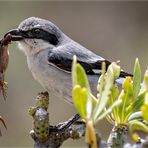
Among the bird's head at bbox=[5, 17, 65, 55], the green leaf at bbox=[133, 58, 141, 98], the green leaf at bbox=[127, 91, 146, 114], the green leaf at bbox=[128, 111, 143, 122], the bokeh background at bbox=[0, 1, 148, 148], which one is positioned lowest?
the bokeh background at bbox=[0, 1, 148, 148]

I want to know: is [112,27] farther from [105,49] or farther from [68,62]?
[68,62]

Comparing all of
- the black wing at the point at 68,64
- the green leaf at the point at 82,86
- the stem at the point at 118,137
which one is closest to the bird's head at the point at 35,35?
the black wing at the point at 68,64

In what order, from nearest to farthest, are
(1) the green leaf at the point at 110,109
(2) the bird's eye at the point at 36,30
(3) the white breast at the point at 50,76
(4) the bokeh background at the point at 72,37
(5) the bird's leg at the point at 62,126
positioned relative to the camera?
(1) the green leaf at the point at 110,109, (5) the bird's leg at the point at 62,126, (3) the white breast at the point at 50,76, (2) the bird's eye at the point at 36,30, (4) the bokeh background at the point at 72,37

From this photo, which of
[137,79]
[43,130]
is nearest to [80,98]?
[137,79]

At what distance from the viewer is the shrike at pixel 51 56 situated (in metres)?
2.93

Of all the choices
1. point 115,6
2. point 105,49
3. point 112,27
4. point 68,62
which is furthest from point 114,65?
point 115,6

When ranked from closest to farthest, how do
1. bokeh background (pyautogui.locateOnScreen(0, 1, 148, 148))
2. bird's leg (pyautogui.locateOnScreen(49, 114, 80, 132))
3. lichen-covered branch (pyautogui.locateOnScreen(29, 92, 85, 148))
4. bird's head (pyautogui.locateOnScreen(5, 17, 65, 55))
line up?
lichen-covered branch (pyautogui.locateOnScreen(29, 92, 85, 148))
bird's leg (pyautogui.locateOnScreen(49, 114, 80, 132))
bird's head (pyautogui.locateOnScreen(5, 17, 65, 55))
bokeh background (pyautogui.locateOnScreen(0, 1, 148, 148))

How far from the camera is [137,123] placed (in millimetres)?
695

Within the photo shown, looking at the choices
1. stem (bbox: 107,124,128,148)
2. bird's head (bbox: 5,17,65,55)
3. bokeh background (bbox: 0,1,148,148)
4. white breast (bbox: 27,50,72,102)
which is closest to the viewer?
stem (bbox: 107,124,128,148)

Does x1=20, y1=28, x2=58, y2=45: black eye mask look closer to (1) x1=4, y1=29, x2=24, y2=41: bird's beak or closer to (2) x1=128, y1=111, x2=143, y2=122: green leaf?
(1) x1=4, y1=29, x2=24, y2=41: bird's beak

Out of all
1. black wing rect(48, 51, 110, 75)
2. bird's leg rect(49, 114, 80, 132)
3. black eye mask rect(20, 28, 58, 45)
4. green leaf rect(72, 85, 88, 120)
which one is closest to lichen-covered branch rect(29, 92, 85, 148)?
bird's leg rect(49, 114, 80, 132)

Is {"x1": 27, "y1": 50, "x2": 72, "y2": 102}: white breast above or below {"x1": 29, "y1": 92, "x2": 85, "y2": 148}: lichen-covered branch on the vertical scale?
below

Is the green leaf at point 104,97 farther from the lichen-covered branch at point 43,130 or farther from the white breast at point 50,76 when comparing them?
the white breast at point 50,76

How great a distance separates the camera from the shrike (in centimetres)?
293
